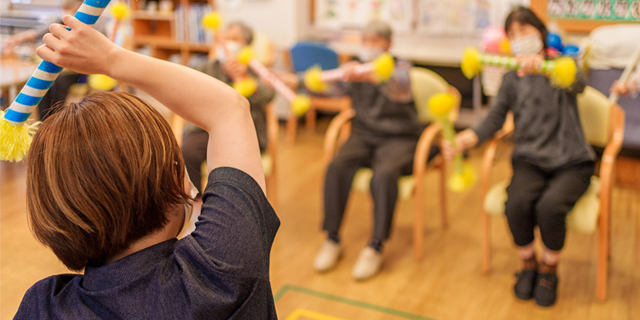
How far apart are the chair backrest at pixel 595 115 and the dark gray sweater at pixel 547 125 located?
13cm

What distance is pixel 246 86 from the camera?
8.41 ft

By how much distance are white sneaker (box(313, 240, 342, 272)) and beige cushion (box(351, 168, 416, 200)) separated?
283 mm

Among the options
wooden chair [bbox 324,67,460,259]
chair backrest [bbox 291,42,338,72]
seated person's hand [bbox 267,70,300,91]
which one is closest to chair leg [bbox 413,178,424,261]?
wooden chair [bbox 324,67,460,259]

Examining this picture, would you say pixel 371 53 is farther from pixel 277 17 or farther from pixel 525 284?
pixel 277 17

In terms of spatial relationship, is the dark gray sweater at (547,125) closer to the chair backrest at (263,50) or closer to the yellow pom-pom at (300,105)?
the yellow pom-pom at (300,105)

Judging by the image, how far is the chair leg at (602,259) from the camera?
210 cm

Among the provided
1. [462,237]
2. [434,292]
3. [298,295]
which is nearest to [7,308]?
[298,295]

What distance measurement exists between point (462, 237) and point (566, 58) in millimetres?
1069

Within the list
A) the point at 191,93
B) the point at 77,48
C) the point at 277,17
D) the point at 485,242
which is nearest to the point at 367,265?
the point at 485,242

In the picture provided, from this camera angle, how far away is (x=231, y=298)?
69cm

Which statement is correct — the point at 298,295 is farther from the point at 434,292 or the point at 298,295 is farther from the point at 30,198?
the point at 30,198

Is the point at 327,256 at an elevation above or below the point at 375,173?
below

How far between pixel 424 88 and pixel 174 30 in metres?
3.11

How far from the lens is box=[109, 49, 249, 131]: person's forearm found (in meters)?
0.74
